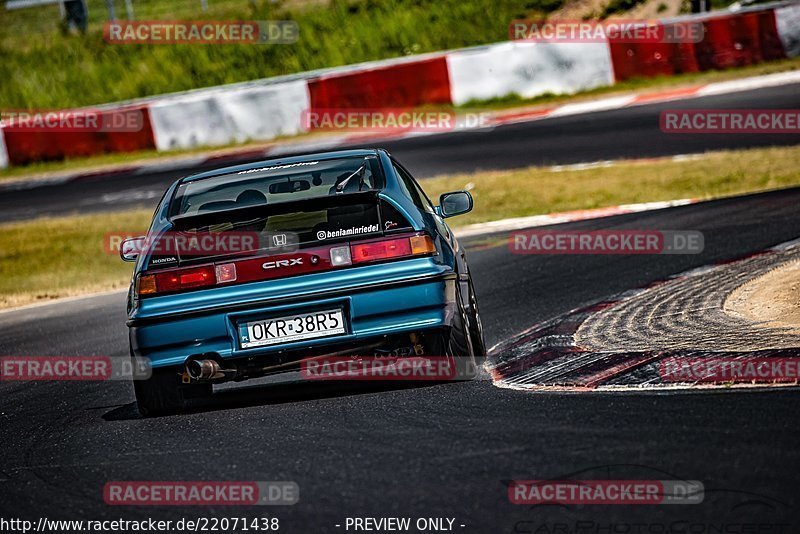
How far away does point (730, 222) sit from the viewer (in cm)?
1184

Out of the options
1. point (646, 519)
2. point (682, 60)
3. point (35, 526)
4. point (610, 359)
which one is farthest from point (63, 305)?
point (682, 60)

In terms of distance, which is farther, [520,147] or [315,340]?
[520,147]

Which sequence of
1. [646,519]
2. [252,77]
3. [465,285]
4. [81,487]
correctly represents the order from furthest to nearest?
[252,77]
[465,285]
[81,487]
[646,519]

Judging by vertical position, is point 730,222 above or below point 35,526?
below

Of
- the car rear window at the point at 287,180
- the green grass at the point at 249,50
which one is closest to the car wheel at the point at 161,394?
the car rear window at the point at 287,180

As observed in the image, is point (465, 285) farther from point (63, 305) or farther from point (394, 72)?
point (394, 72)

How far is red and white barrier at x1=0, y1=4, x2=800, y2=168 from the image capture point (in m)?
22.3

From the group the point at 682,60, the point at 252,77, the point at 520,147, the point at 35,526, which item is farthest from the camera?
the point at 252,77

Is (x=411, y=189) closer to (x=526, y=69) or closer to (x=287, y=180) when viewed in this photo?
(x=287, y=180)

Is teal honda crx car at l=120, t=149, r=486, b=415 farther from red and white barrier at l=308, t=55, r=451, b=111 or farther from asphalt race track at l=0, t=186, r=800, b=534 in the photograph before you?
red and white barrier at l=308, t=55, r=451, b=111

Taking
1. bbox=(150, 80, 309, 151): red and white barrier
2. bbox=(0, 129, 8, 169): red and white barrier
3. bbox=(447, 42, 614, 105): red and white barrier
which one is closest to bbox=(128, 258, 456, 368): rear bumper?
bbox=(447, 42, 614, 105): red and white barrier

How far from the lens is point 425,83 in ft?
78.4

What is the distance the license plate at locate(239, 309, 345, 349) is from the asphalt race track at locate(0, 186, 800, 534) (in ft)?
1.16

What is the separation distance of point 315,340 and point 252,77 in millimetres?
24492
